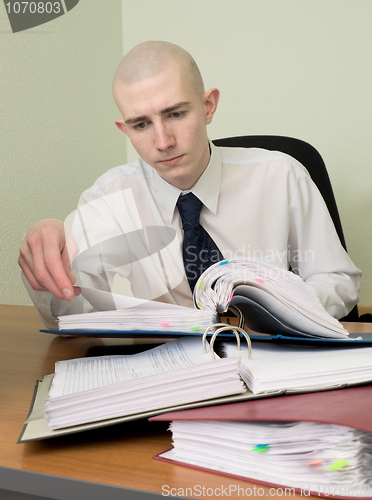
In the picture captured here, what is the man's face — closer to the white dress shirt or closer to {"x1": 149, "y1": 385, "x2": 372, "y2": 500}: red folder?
the white dress shirt

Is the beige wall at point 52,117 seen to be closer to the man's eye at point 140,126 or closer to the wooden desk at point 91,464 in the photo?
the man's eye at point 140,126

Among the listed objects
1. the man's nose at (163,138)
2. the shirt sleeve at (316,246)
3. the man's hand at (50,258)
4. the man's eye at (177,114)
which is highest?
the man's eye at (177,114)

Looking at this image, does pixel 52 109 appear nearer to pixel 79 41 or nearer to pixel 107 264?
pixel 79 41

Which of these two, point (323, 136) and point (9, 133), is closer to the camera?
point (9, 133)

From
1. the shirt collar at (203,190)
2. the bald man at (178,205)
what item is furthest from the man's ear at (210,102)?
the shirt collar at (203,190)

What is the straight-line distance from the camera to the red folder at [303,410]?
291 millimetres

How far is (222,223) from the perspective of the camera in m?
1.22

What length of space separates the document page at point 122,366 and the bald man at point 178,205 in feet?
1.76

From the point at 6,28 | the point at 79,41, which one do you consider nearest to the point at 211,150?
the point at 6,28

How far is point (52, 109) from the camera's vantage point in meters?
1.72

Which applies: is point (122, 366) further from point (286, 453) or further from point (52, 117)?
point (52, 117)

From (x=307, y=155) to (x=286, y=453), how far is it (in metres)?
1.16

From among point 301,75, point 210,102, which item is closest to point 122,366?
point 210,102

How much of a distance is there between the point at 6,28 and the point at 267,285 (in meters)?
1.46
